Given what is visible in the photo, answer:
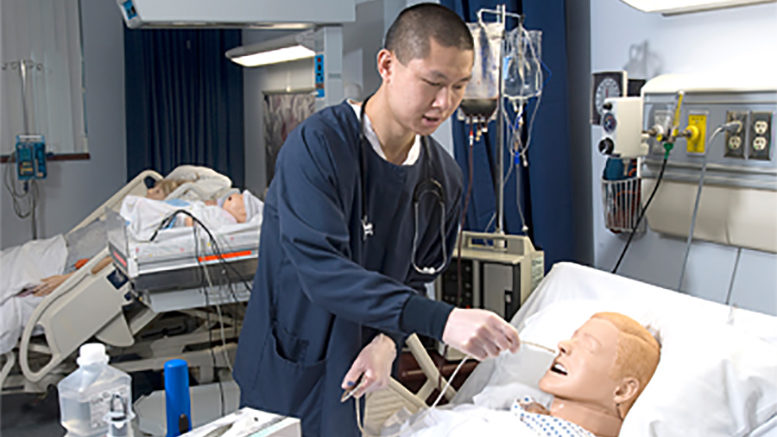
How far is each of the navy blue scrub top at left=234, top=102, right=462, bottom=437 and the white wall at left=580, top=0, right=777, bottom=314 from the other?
2.61ft

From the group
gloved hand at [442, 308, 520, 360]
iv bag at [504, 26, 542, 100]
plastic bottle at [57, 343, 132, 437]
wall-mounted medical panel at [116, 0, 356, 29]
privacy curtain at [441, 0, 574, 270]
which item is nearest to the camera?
plastic bottle at [57, 343, 132, 437]

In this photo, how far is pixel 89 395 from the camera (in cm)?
114

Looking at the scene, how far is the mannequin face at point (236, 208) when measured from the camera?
10.8 feet

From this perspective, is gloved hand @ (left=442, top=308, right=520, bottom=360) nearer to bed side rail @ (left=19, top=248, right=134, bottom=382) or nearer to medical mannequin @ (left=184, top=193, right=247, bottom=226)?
medical mannequin @ (left=184, top=193, right=247, bottom=226)

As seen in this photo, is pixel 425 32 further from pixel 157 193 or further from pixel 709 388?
pixel 157 193

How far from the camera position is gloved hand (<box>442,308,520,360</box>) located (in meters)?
1.33

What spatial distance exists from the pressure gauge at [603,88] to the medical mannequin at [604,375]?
0.73m

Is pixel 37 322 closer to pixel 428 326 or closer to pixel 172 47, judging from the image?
pixel 428 326

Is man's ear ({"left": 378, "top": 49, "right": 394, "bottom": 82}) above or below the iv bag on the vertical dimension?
below

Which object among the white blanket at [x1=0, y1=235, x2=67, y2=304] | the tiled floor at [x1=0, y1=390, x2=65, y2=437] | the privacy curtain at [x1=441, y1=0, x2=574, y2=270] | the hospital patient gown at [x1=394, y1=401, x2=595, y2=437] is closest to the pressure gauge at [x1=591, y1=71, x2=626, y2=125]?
the privacy curtain at [x1=441, y1=0, x2=574, y2=270]

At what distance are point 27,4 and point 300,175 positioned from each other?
4.64 meters

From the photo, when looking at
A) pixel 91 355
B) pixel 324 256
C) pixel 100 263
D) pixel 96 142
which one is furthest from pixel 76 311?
pixel 96 142

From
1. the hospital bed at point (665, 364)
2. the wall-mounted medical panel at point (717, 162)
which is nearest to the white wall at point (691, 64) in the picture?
the wall-mounted medical panel at point (717, 162)

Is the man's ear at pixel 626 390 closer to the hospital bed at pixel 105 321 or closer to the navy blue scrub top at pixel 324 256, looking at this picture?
the navy blue scrub top at pixel 324 256
